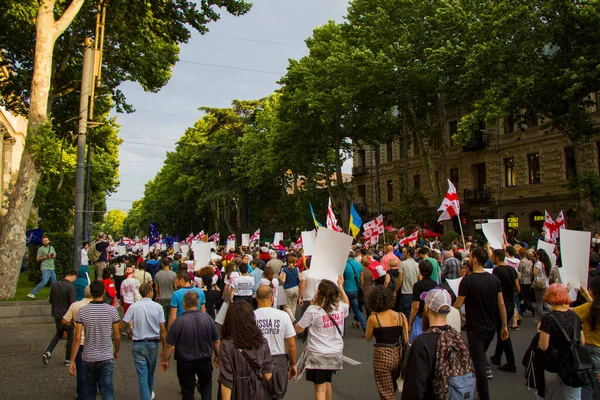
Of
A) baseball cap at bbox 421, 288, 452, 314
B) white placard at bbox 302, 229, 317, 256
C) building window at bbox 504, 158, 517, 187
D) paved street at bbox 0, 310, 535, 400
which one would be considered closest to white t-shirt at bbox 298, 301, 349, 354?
baseball cap at bbox 421, 288, 452, 314

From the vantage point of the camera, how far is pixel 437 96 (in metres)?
31.3

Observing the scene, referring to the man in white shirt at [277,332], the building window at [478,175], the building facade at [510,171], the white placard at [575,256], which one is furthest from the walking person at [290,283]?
the building window at [478,175]

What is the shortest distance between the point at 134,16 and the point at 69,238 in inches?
318

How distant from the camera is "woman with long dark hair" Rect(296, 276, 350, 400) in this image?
5.29 meters

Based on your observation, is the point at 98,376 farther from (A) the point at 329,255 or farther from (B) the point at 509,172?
(B) the point at 509,172

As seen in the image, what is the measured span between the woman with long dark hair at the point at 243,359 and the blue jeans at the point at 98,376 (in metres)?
2.13

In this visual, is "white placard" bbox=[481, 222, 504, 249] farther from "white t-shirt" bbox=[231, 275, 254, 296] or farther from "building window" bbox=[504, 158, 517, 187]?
"building window" bbox=[504, 158, 517, 187]

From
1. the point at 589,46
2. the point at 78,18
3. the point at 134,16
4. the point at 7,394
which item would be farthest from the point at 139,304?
the point at 589,46

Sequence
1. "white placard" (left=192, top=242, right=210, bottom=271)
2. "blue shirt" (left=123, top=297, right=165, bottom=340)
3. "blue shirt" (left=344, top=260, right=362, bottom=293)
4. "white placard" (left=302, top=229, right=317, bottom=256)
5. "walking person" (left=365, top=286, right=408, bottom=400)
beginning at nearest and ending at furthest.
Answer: "walking person" (left=365, top=286, right=408, bottom=400)
"blue shirt" (left=123, top=297, right=165, bottom=340)
"blue shirt" (left=344, top=260, right=362, bottom=293)
"white placard" (left=302, top=229, right=317, bottom=256)
"white placard" (left=192, top=242, right=210, bottom=271)

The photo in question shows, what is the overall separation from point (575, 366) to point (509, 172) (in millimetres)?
30937

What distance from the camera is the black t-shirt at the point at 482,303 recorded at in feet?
20.4

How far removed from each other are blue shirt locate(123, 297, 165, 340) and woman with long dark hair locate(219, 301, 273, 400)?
84.3 inches

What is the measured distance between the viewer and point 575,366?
14.9 ft

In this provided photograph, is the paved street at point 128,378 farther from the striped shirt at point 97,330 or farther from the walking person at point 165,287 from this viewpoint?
the striped shirt at point 97,330
